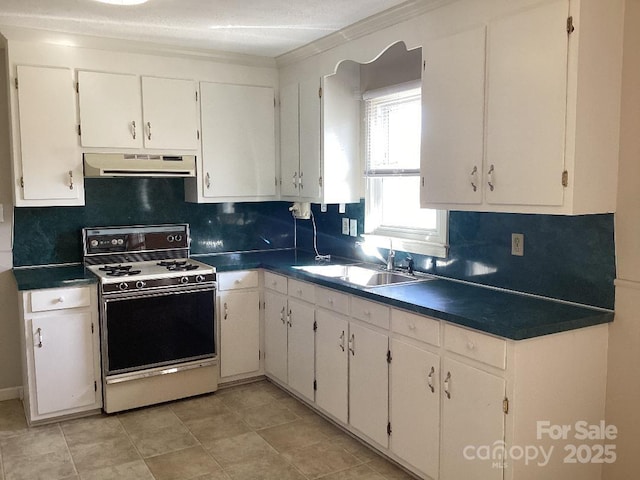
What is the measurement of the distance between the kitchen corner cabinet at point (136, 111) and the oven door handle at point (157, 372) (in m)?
1.46

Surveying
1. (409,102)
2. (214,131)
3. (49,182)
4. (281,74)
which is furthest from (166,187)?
(409,102)

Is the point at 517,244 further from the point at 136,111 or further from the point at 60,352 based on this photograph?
the point at 60,352

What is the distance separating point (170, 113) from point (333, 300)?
1746mm

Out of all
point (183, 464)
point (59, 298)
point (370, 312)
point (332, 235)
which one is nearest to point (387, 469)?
point (370, 312)

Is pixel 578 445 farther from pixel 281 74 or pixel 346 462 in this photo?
pixel 281 74

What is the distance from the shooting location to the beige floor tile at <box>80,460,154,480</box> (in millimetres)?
2943

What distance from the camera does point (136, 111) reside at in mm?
3871

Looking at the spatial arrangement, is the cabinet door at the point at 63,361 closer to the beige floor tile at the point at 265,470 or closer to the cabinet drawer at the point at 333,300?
the beige floor tile at the point at 265,470

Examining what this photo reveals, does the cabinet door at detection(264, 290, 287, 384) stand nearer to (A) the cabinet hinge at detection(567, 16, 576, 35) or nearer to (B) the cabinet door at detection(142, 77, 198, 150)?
(B) the cabinet door at detection(142, 77, 198, 150)

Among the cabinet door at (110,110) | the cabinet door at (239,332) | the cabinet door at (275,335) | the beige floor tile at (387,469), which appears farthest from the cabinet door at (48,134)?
the beige floor tile at (387,469)

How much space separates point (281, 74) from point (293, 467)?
2.76m

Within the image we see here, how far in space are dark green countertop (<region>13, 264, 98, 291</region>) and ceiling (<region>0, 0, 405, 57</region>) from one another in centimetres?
149

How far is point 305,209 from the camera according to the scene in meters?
4.31

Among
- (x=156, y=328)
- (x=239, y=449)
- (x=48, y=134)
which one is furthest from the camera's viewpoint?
(x=156, y=328)
